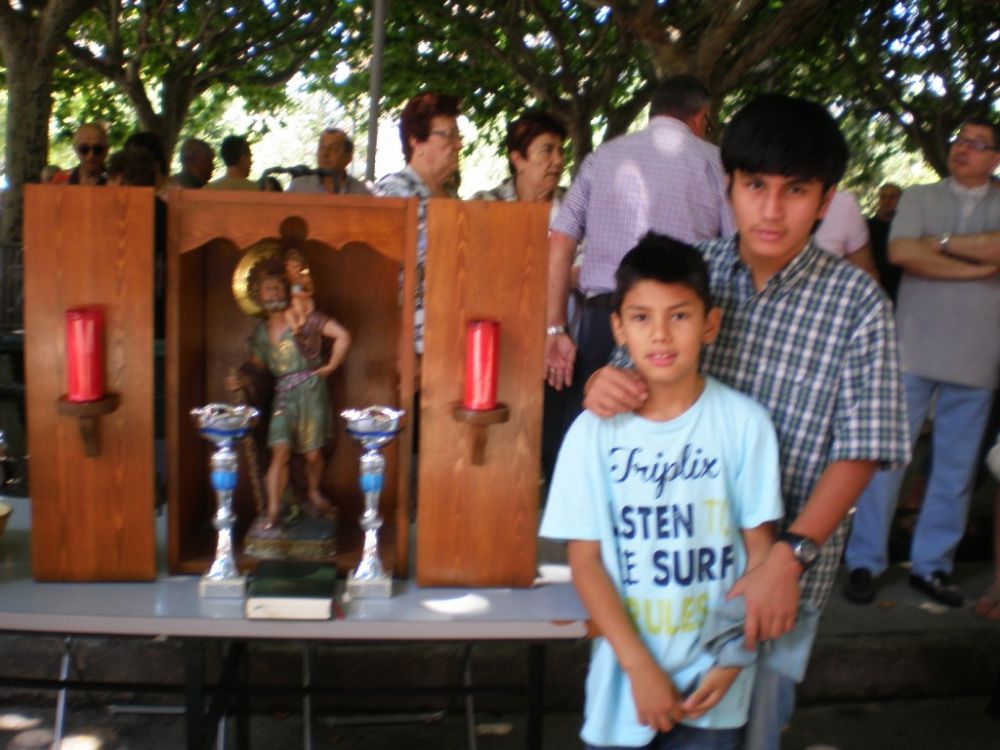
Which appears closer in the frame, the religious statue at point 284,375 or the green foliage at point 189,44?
the religious statue at point 284,375

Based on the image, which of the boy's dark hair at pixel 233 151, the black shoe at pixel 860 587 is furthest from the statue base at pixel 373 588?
the boy's dark hair at pixel 233 151

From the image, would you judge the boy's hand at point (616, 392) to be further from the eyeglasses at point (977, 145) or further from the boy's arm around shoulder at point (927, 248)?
the eyeglasses at point (977, 145)

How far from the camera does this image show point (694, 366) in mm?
1716

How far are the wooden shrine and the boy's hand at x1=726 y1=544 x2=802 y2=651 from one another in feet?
1.84

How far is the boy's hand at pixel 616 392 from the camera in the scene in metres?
1.67

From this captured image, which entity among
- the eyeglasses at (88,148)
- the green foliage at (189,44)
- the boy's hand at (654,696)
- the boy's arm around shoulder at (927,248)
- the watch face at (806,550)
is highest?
the green foliage at (189,44)

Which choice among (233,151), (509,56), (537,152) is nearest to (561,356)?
→ (537,152)

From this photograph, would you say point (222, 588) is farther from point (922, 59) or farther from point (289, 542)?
point (922, 59)

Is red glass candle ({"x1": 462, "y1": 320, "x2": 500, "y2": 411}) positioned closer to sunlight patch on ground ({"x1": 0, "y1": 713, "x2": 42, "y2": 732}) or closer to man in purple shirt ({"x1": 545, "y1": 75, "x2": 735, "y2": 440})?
man in purple shirt ({"x1": 545, "y1": 75, "x2": 735, "y2": 440})

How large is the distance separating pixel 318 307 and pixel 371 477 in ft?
1.85

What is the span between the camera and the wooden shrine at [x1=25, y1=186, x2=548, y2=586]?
6.43ft

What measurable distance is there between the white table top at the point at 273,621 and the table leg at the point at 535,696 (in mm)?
115

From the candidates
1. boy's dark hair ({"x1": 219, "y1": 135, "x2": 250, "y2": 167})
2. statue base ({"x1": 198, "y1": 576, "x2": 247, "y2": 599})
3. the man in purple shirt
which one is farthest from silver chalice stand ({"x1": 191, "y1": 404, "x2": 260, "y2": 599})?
boy's dark hair ({"x1": 219, "y1": 135, "x2": 250, "y2": 167})

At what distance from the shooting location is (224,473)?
199 cm
